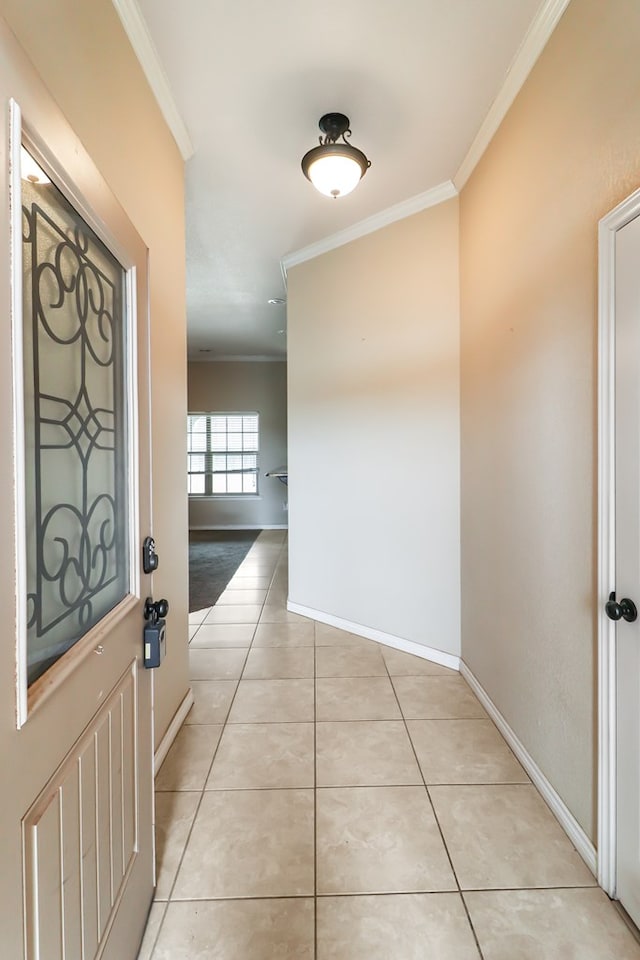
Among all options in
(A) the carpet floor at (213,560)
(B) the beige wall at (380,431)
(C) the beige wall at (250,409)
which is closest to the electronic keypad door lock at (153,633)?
(B) the beige wall at (380,431)

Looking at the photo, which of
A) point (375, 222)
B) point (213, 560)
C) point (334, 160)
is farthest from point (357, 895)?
point (213, 560)

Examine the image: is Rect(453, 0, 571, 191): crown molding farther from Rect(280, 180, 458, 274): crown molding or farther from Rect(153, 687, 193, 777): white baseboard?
Rect(153, 687, 193, 777): white baseboard

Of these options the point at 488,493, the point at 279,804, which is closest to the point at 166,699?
the point at 279,804

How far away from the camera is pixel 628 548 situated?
121 cm

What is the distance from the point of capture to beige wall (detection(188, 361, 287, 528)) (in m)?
7.84

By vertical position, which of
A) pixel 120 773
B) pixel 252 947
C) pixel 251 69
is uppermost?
pixel 251 69

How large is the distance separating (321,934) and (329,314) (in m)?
3.28

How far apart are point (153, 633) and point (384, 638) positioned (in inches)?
83.9

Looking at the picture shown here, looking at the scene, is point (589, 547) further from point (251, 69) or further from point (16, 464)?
point (251, 69)

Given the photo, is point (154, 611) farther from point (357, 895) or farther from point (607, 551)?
point (607, 551)

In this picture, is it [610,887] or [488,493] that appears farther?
[488,493]

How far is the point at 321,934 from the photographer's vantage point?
119 cm

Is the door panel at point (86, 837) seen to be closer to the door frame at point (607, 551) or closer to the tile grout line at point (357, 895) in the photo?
the tile grout line at point (357, 895)

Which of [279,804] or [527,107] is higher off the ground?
[527,107]
